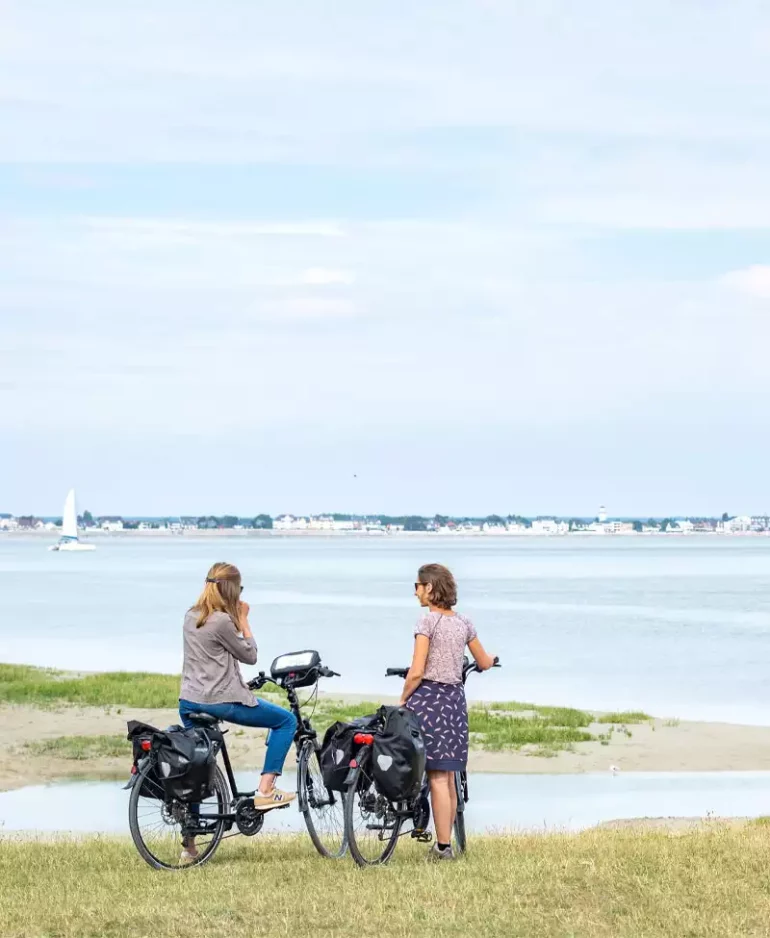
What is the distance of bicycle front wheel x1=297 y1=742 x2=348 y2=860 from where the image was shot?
33.1 ft

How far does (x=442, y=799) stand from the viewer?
390 inches

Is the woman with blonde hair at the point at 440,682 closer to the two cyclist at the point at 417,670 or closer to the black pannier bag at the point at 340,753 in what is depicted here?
the two cyclist at the point at 417,670

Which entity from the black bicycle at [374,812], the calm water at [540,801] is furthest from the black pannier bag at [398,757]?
the calm water at [540,801]

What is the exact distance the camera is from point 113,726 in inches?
955

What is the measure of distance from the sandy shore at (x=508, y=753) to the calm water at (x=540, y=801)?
66cm

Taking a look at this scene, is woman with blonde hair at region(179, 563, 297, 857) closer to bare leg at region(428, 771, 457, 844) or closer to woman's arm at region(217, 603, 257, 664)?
woman's arm at region(217, 603, 257, 664)

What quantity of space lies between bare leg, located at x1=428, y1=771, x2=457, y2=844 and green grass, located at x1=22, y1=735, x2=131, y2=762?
1216 centimetres

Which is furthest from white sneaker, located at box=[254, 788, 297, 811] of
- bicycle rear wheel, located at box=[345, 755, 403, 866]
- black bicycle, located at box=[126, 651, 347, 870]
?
bicycle rear wheel, located at box=[345, 755, 403, 866]

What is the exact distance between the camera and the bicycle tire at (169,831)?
373 inches

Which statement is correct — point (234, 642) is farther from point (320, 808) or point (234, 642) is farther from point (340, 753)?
point (320, 808)

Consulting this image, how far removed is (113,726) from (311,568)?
133943mm

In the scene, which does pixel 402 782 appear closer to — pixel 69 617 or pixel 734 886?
pixel 734 886

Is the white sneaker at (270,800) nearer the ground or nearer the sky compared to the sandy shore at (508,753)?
nearer the sky

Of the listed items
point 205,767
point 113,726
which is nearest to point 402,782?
point 205,767
